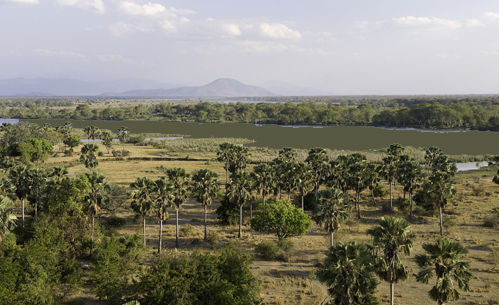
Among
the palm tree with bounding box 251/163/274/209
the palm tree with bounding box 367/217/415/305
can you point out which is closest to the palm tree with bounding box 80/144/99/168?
the palm tree with bounding box 251/163/274/209

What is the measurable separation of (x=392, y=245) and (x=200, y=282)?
1250 cm

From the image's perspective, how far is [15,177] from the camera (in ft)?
132

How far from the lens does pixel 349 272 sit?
67.7 feet

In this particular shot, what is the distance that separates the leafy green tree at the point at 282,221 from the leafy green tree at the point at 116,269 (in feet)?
43.4

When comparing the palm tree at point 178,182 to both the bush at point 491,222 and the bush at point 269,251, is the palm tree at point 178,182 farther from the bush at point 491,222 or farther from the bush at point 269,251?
the bush at point 491,222

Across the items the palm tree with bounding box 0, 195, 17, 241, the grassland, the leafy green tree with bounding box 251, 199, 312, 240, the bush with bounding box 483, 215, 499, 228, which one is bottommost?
the grassland

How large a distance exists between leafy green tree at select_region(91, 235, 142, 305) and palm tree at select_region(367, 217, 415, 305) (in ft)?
54.3

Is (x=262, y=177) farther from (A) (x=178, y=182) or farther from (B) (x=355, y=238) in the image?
(B) (x=355, y=238)

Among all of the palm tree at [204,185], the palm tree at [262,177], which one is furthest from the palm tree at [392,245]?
the palm tree at [262,177]

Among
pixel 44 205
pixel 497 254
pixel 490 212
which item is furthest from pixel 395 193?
pixel 44 205

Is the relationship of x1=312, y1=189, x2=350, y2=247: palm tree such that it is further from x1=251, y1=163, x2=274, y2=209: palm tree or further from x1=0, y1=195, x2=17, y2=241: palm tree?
x1=0, y1=195, x2=17, y2=241: palm tree

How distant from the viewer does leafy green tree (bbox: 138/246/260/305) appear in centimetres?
2403

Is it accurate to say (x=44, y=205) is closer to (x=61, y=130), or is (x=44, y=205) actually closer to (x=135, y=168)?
(x=135, y=168)

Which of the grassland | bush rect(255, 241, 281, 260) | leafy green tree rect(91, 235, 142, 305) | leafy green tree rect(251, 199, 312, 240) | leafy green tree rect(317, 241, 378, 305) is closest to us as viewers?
leafy green tree rect(317, 241, 378, 305)
